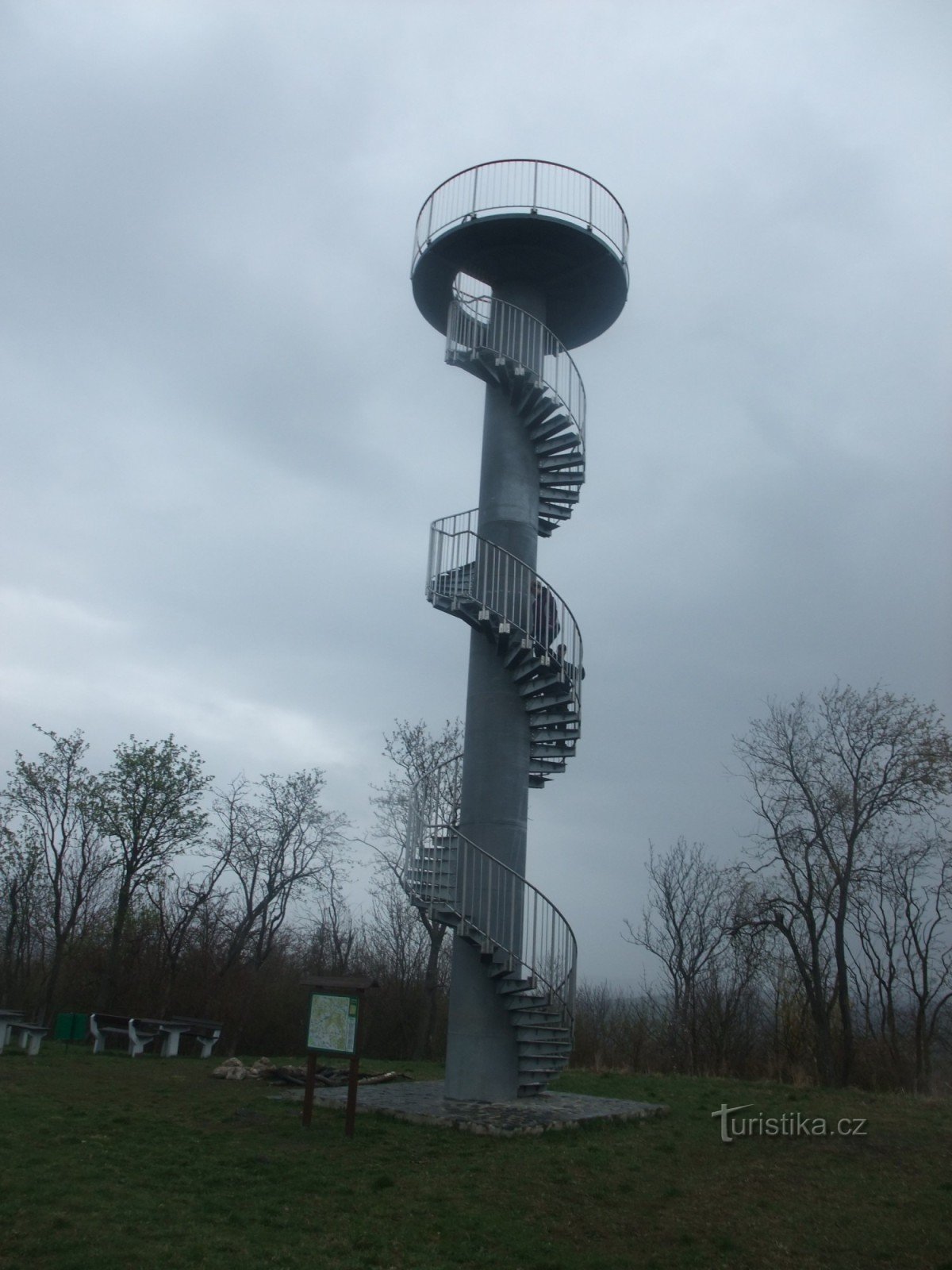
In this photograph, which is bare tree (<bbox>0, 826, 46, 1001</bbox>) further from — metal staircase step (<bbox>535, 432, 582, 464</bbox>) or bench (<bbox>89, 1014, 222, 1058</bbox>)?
metal staircase step (<bbox>535, 432, 582, 464</bbox>)

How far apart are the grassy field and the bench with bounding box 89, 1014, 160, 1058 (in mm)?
6023

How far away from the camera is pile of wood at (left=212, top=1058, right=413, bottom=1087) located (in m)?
13.8

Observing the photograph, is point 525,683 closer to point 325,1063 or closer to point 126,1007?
point 325,1063

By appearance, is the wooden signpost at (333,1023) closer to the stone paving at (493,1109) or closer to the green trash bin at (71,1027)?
the stone paving at (493,1109)

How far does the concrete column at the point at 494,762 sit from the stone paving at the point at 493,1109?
508 millimetres

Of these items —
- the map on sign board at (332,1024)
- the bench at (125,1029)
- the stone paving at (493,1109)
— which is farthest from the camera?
the bench at (125,1029)

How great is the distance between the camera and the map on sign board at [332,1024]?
33.8 ft

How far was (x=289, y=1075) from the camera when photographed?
45.8ft

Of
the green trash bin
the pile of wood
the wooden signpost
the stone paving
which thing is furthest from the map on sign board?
the green trash bin

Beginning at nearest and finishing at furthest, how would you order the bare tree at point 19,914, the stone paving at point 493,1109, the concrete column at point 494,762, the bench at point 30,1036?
the stone paving at point 493,1109 < the concrete column at point 494,762 < the bench at point 30,1036 < the bare tree at point 19,914

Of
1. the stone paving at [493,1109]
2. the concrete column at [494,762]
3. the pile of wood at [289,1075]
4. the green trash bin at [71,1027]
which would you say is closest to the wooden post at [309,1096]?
the stone paving at [493,1109]

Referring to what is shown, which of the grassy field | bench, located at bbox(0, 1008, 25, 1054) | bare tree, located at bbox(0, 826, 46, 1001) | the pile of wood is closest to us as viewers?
the grassy field

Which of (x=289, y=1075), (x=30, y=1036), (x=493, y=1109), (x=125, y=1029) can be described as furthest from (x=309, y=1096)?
(x=125, y=1029)

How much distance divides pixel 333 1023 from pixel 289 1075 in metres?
4.22
